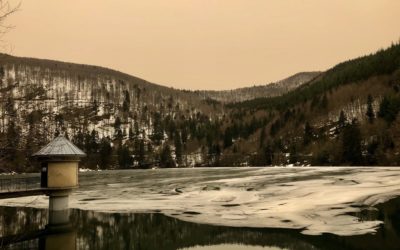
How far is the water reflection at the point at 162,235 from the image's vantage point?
1714cm

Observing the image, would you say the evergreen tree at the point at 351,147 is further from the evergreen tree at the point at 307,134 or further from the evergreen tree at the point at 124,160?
the evergreen tree at the point at 124,160

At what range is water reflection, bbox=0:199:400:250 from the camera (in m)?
17.1

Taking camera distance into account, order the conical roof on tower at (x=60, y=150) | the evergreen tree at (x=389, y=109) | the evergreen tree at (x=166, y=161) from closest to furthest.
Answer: the conical roof on tower at (x=60, y=150)
the evergreen tree at (x=389, y=109)
the evergreen tree at (x=166, y=161)

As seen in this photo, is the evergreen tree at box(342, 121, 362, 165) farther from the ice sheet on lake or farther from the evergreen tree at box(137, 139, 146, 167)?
the evergreen tree at box(137, 139, 146, 167)

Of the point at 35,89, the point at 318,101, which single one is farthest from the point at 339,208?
the point at 318,101

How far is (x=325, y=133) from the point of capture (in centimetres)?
14525

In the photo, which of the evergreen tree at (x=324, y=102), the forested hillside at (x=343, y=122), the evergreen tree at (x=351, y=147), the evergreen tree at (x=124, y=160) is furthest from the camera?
the evergreen tree at (x=124, y=160)

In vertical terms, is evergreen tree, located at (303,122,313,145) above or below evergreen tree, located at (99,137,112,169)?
above

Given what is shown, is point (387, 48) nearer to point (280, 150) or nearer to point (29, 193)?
point (280, 150)

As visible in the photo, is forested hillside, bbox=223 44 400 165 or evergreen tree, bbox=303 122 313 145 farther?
evergreen tree, bbox=303 122 313 145

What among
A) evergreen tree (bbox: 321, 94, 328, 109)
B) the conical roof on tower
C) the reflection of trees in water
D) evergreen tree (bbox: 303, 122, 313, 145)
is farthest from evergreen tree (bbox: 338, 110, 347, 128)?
the reflection of trees in water

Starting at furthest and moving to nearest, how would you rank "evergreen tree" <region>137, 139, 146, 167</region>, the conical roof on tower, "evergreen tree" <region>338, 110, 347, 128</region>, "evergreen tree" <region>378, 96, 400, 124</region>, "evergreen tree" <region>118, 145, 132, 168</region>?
"evergreen tree" <region>137, 139, 146, 167</region>
"evergreen tree" <region>118, 145, 132, 168</region>
"evergreen tree" <region>338, 110, 347, 128</region>
"evergreen tree" <region>378, 96, 400, 124</region>
the conical roof on tower

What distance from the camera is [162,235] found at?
69.5 ft

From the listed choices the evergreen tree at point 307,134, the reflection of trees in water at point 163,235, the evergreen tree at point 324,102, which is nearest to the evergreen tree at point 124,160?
the evergreen tree at point 307,134
